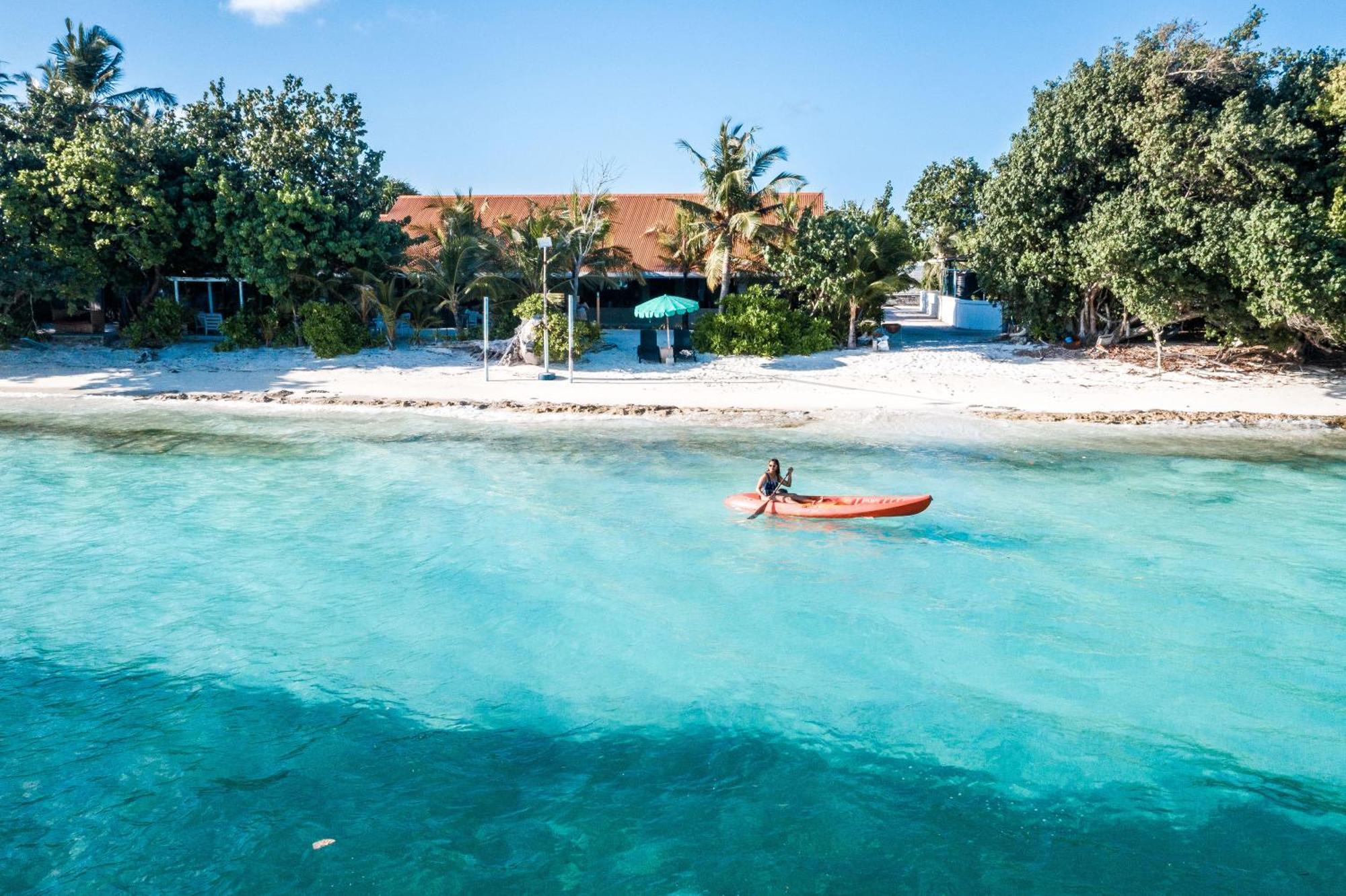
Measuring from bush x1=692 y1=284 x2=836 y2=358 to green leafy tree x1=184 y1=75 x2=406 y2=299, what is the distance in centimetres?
1021

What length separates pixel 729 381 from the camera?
24125 millimetres

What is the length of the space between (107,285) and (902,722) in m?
29.2

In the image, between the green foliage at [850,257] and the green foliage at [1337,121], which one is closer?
the green foliage at [1337,121]

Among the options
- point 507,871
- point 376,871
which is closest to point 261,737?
point 376,871

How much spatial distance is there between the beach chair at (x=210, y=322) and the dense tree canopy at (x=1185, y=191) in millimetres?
25629

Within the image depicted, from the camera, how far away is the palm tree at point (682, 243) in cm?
2769

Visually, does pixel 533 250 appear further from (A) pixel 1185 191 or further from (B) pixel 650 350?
(A) pixel 1185 191

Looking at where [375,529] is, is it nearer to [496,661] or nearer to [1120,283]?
[496,661]

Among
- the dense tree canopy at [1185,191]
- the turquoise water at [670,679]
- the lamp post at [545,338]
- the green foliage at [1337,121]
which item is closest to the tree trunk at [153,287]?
the lamp post at [545,338]

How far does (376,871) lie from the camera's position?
21.4 ft

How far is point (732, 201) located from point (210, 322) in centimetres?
1840

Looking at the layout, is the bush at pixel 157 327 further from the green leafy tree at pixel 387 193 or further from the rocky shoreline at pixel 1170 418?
the rocky shoreline at pixel 1170 418

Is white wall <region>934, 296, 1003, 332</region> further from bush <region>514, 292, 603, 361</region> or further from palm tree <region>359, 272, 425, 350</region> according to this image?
palm tree <region>359, 272, 425, 350</region>

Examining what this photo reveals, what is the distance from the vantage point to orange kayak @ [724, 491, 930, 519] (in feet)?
41.4
